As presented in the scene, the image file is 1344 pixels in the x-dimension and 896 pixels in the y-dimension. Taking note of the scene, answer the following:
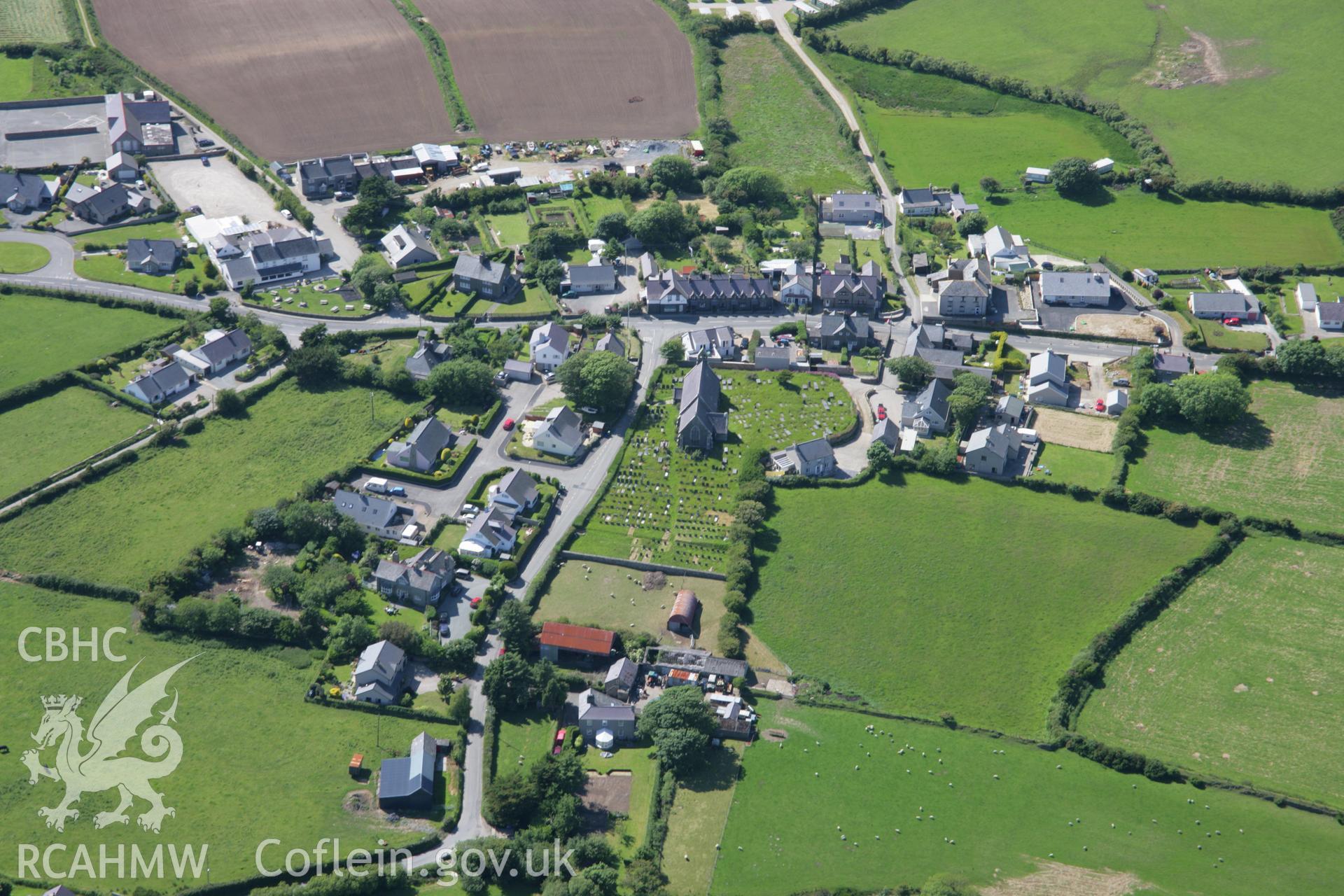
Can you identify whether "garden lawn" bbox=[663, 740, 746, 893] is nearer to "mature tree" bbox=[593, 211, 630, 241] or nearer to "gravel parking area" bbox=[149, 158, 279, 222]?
"mature tree" bbox=[593, 211, 630, 241]

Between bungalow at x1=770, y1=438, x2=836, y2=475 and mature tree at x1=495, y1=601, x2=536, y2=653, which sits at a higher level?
bungalow at x1=770, y1=438, x2=836, y2=475

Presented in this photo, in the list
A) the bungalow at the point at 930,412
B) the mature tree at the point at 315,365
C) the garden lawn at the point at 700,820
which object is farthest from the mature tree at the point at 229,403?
the bungalow at the point at 930,412

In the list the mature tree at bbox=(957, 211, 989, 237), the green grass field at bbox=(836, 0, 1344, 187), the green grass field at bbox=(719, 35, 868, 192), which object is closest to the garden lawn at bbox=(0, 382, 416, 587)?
the green grass field at bbox=(719, 35, 868, 192)

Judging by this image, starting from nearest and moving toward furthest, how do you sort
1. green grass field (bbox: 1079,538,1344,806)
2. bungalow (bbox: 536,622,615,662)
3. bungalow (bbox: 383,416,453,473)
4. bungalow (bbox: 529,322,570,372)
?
green grass field (bbox: 1079,538,1344,806), bungalow (bbox: 536,622,615,662), bungalow (bbox: 383,416,453,473), bungalow (bbox: 529,322,570,372)

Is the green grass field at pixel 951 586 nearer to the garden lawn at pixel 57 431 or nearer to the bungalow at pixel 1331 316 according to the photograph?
the bungalow at pixel 1331 316

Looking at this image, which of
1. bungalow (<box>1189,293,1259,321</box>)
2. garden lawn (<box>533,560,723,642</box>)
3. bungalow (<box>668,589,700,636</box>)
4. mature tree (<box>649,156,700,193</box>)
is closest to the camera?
bungalow (<box>668,589,700,636</box>)

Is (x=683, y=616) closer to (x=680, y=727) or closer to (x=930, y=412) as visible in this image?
(x=680, y=727)

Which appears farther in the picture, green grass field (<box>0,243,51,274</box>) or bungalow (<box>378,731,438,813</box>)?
green grass field (<box>0,243,51,274</box>)
